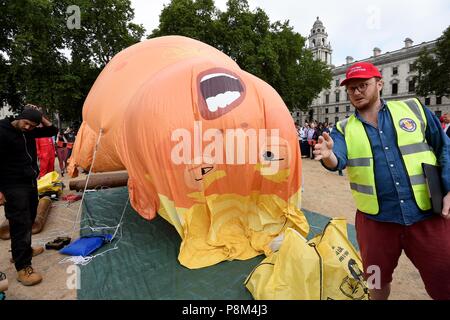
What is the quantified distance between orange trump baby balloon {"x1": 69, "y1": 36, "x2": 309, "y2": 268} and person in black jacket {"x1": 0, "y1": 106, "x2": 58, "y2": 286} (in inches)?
45.9

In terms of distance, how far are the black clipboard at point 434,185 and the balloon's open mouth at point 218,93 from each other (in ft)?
7.18

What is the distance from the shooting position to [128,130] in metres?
3.76

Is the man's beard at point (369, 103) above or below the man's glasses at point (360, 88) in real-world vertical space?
below

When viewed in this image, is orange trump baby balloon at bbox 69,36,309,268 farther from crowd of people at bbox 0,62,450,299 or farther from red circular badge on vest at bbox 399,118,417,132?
red circular badge on vest at bbox 399,118,417,132

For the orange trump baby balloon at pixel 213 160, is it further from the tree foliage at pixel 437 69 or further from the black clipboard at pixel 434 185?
the tree foliage at pixel 437 69

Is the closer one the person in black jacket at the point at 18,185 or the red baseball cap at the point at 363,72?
the red baseball cap at the point at 363,72

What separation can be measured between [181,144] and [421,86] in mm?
36165

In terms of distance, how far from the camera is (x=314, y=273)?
2.36 meters

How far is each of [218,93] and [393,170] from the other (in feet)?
7.33

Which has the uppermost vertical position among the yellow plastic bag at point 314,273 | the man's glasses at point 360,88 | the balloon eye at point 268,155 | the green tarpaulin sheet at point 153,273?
the man's glasses at point 360,88

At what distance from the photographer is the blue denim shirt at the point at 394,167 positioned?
72.4 inches

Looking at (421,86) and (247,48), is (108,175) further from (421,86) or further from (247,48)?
(421,86)

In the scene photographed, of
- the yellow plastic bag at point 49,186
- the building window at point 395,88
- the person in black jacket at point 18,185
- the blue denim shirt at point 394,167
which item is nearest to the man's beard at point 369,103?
the blue denim shirt at point 394,167
